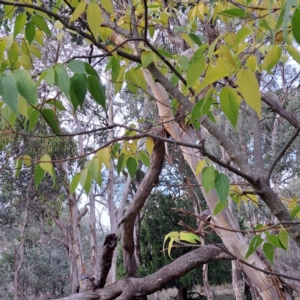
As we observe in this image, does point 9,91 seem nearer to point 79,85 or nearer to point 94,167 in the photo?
point 79,85

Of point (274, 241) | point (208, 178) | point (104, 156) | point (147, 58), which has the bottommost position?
point (274, 241)

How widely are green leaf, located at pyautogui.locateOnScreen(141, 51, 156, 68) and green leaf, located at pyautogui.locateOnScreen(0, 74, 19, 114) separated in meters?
0.25

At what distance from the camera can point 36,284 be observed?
814cm

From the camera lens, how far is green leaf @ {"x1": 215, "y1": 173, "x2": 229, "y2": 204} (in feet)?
1.72

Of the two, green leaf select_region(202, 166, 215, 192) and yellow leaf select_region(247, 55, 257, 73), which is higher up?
yellow leaf select_region(247, 55, 257, 73)

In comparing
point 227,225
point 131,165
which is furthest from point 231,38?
point 227,225

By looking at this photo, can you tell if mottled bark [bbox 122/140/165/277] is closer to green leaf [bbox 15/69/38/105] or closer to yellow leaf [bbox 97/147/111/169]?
yellow leaf [bbox 97/147/111/169]

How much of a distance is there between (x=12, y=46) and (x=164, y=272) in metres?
1.38

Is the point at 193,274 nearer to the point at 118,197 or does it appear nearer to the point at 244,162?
the point at 118,197

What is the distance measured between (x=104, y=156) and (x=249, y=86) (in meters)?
0.32

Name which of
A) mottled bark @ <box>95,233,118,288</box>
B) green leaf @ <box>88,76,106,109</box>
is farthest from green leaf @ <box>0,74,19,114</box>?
mottled bark @ <box>95,233,118,288</box>

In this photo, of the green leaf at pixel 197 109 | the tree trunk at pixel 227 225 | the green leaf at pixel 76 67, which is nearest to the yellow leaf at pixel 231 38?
the green leaf at pixel 197 109

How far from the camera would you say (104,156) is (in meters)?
0.63

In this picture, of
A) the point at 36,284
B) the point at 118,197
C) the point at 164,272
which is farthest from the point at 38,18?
the point at 36,284
